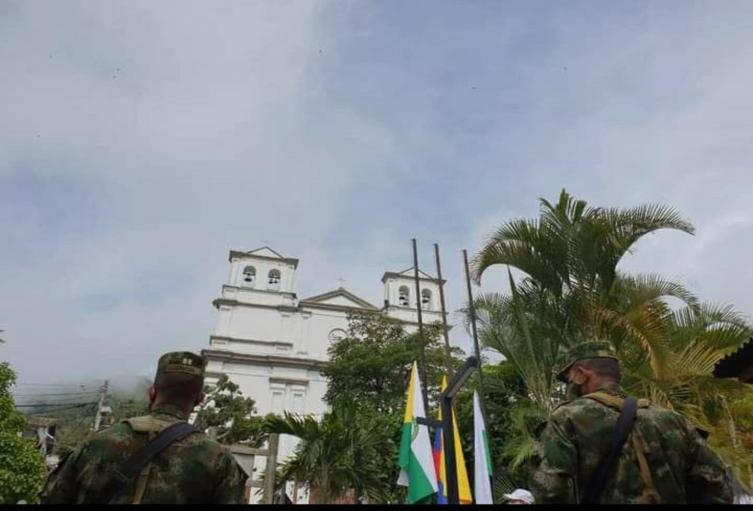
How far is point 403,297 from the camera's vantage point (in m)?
41.5

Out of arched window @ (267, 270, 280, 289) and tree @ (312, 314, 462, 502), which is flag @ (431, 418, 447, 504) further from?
arched window @ (267, 270, 280, 289)

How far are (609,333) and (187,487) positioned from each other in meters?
6.29

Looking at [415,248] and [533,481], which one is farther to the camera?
[415,248]

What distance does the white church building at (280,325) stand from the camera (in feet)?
117

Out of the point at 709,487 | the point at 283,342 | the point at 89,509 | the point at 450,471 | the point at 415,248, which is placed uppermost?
the point at 283,342

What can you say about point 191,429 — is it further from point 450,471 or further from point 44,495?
point 450,471

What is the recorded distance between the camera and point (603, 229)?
769cm

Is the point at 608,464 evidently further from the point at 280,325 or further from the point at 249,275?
the point at 249,275

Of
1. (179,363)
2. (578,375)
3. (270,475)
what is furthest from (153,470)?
(270,475)

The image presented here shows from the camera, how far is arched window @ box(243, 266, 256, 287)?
3909 centimetres

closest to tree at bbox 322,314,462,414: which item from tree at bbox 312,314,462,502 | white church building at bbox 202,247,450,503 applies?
tree at bbox 312,314,462,502

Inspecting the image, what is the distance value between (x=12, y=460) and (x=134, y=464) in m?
11.1

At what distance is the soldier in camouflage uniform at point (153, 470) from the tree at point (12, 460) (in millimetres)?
10562

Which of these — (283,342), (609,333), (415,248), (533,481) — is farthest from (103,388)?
(533,481)
